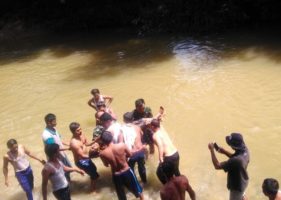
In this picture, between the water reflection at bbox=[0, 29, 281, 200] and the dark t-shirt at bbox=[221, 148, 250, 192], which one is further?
the water reflection at bbox=[0, 29, 281, 200]

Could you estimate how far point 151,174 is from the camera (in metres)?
8.96

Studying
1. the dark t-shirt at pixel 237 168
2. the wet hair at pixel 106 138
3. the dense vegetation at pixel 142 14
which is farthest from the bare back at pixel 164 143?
the dense vegetation at pixel 142 14

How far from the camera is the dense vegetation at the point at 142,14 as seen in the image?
723 inches

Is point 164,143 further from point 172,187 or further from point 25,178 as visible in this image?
point 25,178

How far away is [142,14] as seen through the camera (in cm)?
2062

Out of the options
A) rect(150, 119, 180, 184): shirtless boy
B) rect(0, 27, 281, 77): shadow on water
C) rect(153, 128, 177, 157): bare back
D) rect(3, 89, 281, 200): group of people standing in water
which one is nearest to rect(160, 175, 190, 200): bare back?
rect(3, 89, 281, 200): group of people standing in water

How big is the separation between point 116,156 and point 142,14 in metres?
14.7

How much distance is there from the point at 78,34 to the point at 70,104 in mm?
9807

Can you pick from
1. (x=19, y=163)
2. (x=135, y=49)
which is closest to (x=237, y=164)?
(x=19, y=163)

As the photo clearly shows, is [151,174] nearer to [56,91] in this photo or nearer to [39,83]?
[56,91]

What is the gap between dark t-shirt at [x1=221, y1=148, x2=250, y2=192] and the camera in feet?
19.9

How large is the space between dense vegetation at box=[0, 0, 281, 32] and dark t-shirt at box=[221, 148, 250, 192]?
1315 cm

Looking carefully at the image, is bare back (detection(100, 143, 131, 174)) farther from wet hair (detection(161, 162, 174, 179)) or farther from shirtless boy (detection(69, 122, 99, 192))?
wet hair (detection(161, 162, 174, 179))

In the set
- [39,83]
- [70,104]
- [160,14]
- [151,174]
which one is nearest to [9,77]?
[39,83]
